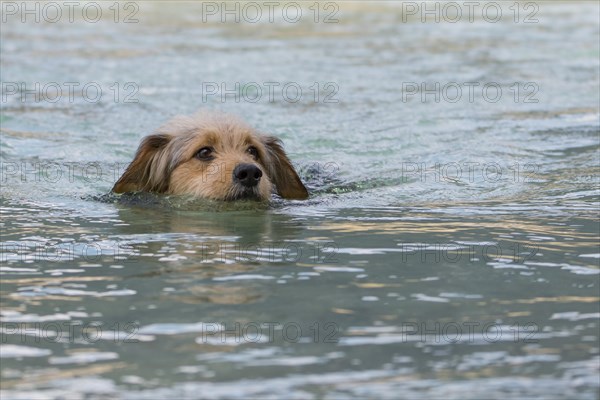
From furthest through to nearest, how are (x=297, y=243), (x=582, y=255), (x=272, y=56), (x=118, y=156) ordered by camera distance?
(x=272, y=56)
(x=118, y=156)
(x=297, y=243)
(x=582, y=255)

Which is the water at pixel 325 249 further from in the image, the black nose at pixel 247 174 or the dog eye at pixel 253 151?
the dog eye at pixel 253 151

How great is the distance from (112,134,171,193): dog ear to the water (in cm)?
20

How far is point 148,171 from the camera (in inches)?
321

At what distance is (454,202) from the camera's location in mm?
7859

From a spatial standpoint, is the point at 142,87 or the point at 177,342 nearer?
the point at 177,342

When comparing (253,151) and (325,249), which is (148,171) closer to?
(253,151)

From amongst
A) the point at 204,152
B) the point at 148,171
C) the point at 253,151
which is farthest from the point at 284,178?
the point at 148,171

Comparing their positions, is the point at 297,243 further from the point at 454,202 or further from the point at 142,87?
the point at 142,87

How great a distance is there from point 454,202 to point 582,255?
6.72ft

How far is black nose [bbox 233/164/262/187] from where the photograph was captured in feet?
24.5

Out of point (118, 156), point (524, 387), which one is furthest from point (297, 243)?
point (118, 156)

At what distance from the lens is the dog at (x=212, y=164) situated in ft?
24.8

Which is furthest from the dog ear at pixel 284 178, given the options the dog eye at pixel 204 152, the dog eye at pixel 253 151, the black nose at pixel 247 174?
the black nose at pixel 247 174

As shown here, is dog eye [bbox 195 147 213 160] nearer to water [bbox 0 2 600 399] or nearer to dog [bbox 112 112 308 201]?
dog [bbox 112 112 308 201]
